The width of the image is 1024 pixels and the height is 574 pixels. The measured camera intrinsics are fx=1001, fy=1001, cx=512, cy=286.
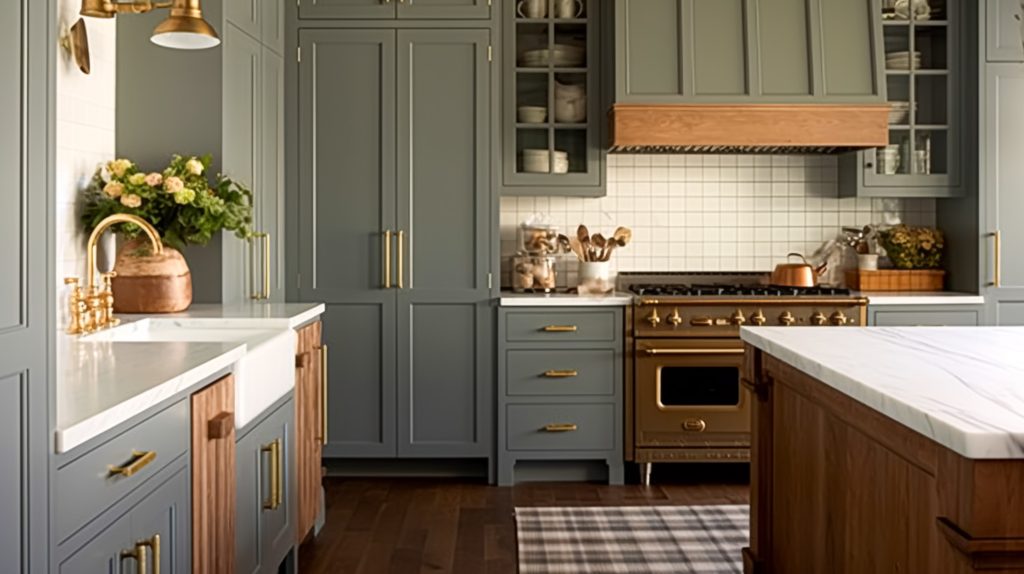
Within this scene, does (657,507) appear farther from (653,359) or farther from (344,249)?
(344,249)

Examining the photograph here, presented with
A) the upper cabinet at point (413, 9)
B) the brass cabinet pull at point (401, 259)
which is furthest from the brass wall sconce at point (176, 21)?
the brass cabinet pull at point (401, 259)

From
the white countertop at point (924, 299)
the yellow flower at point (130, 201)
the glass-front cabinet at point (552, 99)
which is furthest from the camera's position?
the glass-front cabinet at point (552, 99)

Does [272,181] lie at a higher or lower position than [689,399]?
higher

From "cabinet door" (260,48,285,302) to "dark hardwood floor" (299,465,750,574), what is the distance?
97 centimetres

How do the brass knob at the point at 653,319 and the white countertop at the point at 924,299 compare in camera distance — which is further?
the white countertop at the point at 924,299

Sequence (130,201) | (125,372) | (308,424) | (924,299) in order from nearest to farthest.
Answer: (125,372), (130,201), (308,424), (924,299)

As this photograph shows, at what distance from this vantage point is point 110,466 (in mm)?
1704

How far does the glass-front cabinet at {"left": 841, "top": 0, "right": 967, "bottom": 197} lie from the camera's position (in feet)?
15.7

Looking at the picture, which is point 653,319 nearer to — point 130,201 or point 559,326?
point 559,326

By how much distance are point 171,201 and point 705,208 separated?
275 cm

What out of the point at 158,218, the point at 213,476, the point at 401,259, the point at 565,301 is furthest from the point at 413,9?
the point at 213,476

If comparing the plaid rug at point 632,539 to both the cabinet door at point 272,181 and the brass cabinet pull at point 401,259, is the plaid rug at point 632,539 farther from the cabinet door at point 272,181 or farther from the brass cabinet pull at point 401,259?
the cabinet door at point 272,181

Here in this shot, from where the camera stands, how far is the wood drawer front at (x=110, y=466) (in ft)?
5.04

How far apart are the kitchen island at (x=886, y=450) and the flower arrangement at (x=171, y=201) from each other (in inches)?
70.3
